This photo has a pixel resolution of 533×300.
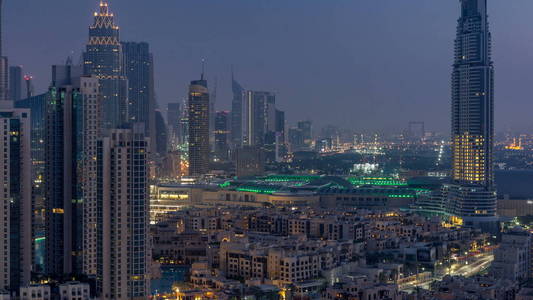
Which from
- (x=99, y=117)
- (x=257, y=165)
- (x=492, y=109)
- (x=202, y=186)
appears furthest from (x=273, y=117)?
(x=99, y=117)

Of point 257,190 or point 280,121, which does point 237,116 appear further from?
point 257,190

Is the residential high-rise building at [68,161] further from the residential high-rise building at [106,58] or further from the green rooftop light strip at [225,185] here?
the residential high-rise building at [106,58]

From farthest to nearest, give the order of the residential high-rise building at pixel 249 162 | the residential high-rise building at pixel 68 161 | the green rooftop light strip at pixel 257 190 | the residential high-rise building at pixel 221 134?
the residential high-rise building at pixel 221 134
the residential high-rise building at pixel 249 162
the green rooftop light strip at pixel 257 190
the residential high-rise building at pixel 68 161

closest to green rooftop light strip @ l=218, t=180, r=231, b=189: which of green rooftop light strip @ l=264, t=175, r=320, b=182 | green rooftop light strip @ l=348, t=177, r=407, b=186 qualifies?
green rooftop light strip @ l=264, t=175, r=320, b=182

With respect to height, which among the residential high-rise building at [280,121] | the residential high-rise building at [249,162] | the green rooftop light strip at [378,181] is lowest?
the green rooftop light strip at [378,181]

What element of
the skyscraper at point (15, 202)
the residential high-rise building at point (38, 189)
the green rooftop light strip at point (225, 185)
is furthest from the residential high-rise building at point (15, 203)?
the green rooftop light strip at point (225, 185)

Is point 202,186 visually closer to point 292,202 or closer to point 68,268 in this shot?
point 292,202

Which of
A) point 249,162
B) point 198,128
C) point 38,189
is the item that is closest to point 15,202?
point 38,189

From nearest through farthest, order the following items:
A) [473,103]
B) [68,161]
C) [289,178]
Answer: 1. [68,161]
2. [473,103]
3. [289,178]
